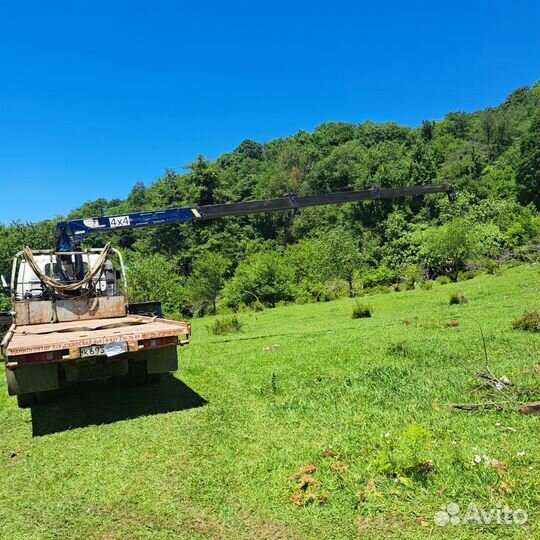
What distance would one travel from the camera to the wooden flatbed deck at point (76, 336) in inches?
226

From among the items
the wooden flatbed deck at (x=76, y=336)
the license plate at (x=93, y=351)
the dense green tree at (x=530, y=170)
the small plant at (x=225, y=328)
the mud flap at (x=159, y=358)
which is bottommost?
the small plant at (x=225, y=328)

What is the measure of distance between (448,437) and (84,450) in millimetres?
4047

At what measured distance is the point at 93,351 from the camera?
235 inches

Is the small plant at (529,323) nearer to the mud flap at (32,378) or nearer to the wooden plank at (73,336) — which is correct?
the wooden plank at (73,336)

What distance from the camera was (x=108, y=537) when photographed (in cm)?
355

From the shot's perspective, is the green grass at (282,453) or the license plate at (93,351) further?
the license plate at (93,351)

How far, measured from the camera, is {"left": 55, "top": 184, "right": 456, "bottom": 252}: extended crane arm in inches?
464

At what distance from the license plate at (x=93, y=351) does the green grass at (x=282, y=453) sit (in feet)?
3.28

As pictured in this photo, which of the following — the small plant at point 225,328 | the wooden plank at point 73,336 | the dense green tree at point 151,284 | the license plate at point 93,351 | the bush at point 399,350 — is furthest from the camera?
the dense green tree at point 151,284

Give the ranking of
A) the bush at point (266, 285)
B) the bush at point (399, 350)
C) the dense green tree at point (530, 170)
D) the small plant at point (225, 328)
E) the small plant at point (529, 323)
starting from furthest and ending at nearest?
the dense green tree at point (530, 170) < the bush at point (266, 285) < the small plant at point (225, 328) < the small plant at point (529, 323) < the bush at point (399, 350)

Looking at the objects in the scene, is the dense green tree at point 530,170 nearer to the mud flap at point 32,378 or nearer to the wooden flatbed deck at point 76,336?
the wooden flatbed deck at point 76,336

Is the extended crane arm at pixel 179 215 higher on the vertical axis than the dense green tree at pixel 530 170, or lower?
lower

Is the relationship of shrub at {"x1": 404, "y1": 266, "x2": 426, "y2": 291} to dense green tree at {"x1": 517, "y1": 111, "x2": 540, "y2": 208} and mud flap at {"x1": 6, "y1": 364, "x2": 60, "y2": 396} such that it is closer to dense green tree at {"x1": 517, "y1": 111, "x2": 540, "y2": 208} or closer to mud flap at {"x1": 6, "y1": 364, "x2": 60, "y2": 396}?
dense green tree at {"x1": 517, "y1": 111, "x2": 540, "y2": 208}

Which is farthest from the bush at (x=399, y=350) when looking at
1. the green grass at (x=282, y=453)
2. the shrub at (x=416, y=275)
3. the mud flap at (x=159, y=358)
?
the shrub at (x=416, y=275)
